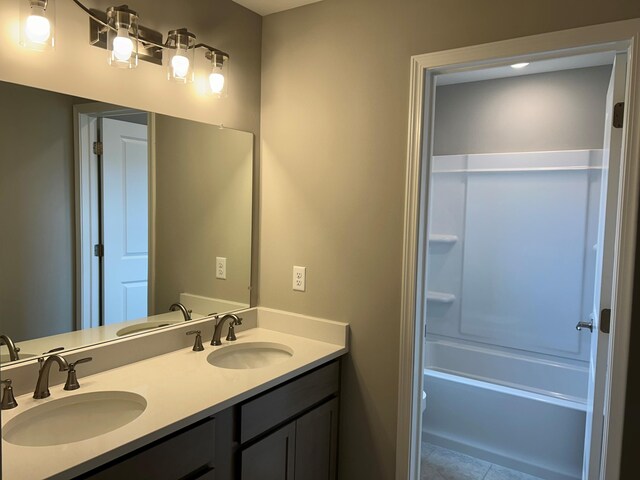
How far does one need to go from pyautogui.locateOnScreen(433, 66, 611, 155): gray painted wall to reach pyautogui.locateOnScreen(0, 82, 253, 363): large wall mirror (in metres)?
1.82

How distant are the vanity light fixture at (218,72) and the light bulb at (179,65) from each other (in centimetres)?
18

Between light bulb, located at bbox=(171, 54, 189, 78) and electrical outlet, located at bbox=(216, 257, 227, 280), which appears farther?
electrical outlet, located at bbox=(216, 257, 227, 280)

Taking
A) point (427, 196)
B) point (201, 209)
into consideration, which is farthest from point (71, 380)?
point (427, 196)

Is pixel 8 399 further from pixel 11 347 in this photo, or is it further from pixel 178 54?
pixel 178 54

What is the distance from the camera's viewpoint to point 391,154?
2.06m

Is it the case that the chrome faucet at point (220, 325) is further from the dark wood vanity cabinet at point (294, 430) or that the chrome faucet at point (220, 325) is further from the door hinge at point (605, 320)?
the door hinge at point (605, 320)

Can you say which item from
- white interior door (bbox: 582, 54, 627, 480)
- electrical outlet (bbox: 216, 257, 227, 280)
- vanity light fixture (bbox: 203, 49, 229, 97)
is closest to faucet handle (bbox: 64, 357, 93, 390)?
electrical outlet (bbox: 216, 257, 227, 280)

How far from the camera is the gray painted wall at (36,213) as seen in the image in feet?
5.07

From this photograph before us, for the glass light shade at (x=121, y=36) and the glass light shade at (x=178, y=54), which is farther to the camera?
the glass light shade at (x=178, y=54)

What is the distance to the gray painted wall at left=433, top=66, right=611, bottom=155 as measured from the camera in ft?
10.1

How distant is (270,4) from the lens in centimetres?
228

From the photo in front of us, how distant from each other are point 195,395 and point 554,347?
2.65 metres

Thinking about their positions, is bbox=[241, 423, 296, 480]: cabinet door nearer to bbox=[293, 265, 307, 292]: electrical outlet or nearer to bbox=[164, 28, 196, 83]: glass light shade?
bbox=[293, 265, 307, 292]: electrical outlet

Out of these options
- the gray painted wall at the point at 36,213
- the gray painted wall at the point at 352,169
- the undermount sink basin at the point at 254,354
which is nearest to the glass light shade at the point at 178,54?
the gray painted wall at the point at 36,213
